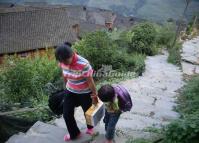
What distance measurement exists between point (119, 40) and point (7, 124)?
8.13 metres

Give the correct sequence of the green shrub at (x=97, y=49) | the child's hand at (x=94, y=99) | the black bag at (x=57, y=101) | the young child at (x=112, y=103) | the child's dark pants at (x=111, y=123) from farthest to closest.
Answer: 1. the green shrub at (x=97, y=49)
2. the black bag at (x=57, y=101)
3. the child's dark pants at (x=111, y=123)
4. the child's hand at (x=94, y=99)
5. the young child at (x=112, y=103)

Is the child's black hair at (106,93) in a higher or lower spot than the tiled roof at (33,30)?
higher

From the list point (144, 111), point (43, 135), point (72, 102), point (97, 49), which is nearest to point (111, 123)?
point (72, 102)

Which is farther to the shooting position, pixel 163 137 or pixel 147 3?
pixel 147 3

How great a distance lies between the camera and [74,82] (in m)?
4.82

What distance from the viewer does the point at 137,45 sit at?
13.4 m

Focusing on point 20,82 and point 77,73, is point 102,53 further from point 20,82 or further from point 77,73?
point 77,73

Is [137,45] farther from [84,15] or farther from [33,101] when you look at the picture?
[84,15]

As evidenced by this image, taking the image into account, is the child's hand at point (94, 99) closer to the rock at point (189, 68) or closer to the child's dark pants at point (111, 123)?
the child's dark pants at point (111, 123)

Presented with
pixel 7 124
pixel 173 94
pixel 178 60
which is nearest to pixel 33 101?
pixel 7 124

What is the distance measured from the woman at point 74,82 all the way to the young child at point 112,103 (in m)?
0.25

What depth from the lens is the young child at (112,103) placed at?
454cm

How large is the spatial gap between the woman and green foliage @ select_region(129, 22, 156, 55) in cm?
841

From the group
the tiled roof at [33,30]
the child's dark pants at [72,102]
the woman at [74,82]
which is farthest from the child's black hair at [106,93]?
the tiled roof at [33,30]
